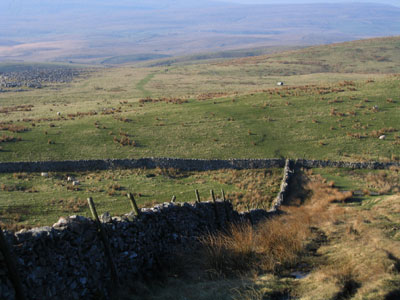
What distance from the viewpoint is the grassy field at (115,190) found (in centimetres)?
2328

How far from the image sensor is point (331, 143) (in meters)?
40.2

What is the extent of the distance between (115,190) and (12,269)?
20.1 m

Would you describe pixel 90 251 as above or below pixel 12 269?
below

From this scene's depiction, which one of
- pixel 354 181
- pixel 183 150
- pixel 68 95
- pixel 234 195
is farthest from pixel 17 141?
pixel 68 95

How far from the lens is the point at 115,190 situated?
28.6 m

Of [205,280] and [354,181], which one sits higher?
[205,280]

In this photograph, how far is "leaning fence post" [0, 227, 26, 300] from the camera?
8.48 metres

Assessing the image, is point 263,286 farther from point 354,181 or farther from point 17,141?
point 17,141

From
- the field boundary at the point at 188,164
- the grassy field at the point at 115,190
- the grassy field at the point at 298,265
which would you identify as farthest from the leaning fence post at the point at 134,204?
the field boundary at the point at 188,164

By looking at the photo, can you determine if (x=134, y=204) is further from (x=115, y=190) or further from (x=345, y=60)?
(x=345, y=60)

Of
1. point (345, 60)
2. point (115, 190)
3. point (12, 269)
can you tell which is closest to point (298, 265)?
point (12, 269)

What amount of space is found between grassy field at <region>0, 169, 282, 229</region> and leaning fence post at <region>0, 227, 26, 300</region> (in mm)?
12097

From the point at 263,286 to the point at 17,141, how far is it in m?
35.5

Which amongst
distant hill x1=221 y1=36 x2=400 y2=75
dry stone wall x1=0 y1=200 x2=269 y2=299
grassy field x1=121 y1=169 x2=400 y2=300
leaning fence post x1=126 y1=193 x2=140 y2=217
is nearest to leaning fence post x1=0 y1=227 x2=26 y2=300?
dry stone wall x1=0 y1=200 x2=269 y2=299
